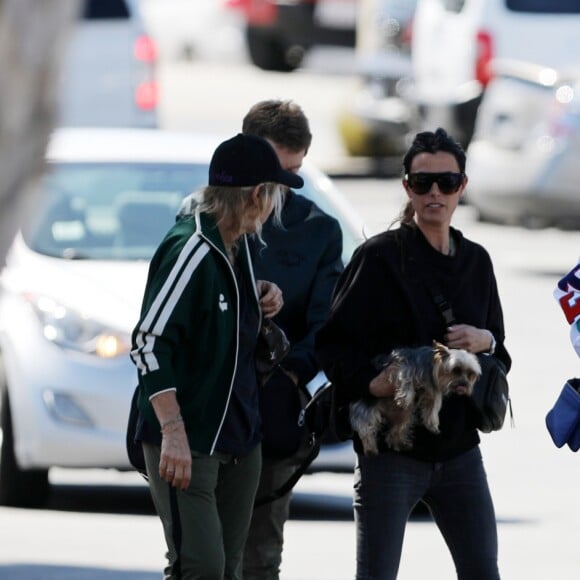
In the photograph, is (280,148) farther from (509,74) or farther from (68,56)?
(509,74)

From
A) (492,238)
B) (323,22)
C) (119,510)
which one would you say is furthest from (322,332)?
(323,22)

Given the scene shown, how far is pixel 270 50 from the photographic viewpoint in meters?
33.3

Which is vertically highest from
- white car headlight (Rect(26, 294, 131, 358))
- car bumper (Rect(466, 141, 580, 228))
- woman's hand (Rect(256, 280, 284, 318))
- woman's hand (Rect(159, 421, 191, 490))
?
woman's hand (Rect(256, 280, 284, 318))

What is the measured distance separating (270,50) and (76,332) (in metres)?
26.3

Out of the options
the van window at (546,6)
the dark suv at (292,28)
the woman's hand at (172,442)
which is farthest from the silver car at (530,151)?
the dark suv at (292,28)

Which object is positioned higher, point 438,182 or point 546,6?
point 438,182

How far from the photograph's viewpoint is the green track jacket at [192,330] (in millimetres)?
4375

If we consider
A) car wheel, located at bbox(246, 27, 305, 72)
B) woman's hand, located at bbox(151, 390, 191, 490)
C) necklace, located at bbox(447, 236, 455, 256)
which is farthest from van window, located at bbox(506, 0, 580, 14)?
car wheel, located at bbox(246, 27, 305, 72)

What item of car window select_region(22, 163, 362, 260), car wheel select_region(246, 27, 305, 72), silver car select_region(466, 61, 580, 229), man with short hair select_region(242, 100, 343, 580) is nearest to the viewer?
man with short hair select_region(242, 100, 343, 580)

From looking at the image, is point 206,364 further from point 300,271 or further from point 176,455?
point 300,271

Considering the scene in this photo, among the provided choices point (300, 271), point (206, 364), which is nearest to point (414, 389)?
point (206, 364)

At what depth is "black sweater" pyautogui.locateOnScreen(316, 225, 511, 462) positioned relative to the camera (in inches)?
180

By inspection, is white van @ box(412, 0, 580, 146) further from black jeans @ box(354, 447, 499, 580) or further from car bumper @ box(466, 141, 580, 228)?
black jeans @ box(354, 447, 499, 580)

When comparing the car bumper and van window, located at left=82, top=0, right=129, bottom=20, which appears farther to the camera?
van window, located at left=82, top=0, right=129, bottom=20
